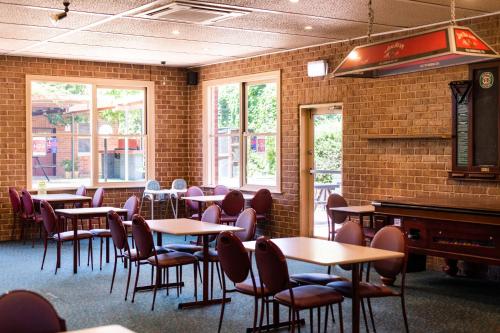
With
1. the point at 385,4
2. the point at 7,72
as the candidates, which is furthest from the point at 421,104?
the point at 7,72

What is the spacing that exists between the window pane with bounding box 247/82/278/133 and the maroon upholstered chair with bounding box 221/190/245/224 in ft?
5.08

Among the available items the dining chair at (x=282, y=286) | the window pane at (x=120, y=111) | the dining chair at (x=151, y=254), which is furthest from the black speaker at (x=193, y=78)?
the dining chair at (x=282, y=286)

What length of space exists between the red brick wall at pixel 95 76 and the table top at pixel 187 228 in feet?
16.6

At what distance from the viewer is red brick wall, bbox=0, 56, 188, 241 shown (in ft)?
37.8

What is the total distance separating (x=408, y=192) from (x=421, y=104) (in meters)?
1.12

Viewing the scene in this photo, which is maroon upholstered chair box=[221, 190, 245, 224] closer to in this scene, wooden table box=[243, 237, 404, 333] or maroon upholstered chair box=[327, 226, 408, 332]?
wooden table box=[243, 237, 404, 333]

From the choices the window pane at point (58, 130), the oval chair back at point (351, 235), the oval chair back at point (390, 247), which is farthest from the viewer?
the window pane at point (58, 130)

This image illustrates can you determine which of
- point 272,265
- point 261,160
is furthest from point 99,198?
point 272,265

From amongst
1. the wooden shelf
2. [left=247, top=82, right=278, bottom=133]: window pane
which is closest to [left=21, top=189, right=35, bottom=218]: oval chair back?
[left=247, top=82, right=278, bottom=133]: window pane

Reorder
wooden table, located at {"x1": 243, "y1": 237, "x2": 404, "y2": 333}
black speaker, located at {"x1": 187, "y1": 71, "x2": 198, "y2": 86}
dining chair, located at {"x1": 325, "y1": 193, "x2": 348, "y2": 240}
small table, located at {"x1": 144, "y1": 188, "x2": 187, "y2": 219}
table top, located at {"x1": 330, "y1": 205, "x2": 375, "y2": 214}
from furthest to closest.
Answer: black speaker, located at {"x1": 187, "y1": 71, "x2": 198, "y2": 86}, small table, located at {"x1": 144, "y1": 188, "x2": 187, "y2": 219}, dining chair, located at {"x1": 325, "y1": 193, "x2": 348, "y2": 240}, table top, located at {"x1": 330, "y1": 205, "x2": 375, "y2": 214}, wooden table, located at {"x1": 243, "y1": 237, "x2": 404, "y2": 333}

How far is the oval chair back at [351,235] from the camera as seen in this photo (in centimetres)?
597

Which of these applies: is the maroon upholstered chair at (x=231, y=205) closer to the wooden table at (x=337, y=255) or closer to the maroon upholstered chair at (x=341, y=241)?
the maroon upholstered chair at (x=341, y=241)

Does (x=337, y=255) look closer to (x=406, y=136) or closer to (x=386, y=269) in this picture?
(x=386, y=269)

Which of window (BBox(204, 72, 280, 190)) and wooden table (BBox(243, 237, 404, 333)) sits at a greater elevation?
window (BBox(204, 72, 280, 190))
